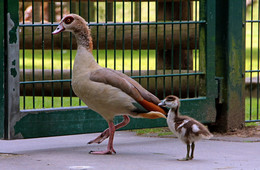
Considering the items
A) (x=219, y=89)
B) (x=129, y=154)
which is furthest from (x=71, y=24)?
(x=219, y=89)

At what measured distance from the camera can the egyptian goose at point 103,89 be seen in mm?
5614

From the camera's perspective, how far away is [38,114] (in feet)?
20.1

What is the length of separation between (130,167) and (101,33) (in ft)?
8.18

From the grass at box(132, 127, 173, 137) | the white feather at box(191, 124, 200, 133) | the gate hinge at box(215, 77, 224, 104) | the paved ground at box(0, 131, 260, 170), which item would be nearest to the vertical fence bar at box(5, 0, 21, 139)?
the paved ground at box(0, 131, 260, 170)

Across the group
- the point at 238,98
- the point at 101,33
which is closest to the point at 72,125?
the point at 101,33

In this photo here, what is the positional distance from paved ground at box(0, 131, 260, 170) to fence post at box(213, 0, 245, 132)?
1.53 feet

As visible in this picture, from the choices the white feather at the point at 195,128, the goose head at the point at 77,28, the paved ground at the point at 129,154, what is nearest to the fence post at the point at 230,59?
the paved ground at the point at 129,154

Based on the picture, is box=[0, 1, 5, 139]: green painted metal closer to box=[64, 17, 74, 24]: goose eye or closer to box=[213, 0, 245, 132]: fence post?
box=[64, 17, 74, 24]: goose eye

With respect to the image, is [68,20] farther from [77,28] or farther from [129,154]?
[129,154]

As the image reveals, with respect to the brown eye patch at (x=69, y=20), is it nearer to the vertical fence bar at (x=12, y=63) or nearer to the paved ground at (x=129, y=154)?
the vertical fence bar at (x=12, y=63)

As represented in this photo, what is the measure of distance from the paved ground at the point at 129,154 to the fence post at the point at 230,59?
466 mm

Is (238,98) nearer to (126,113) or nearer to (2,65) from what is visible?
(126,113)

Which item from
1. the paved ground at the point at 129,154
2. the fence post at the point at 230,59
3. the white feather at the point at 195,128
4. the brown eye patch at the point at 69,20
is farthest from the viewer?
the fence post at the point at 230,59

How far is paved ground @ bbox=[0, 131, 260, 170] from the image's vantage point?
5.30 metres
